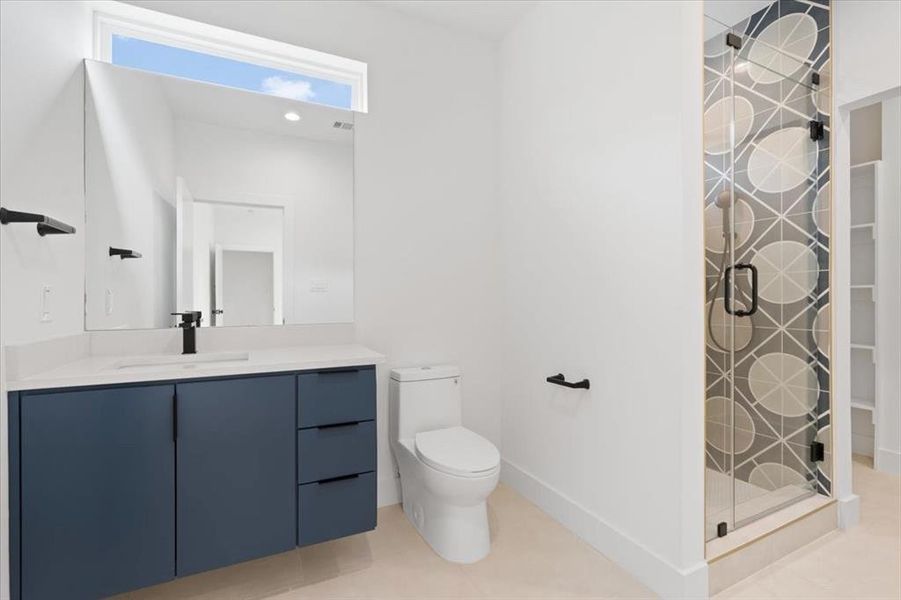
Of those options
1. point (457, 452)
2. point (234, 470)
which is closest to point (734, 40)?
point (457, 452)

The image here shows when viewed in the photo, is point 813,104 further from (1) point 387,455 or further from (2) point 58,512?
(2) point 58,512

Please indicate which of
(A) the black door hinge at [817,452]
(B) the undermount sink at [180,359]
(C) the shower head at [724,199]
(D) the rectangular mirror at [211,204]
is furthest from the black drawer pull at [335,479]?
(A) the black door hinge at [817,452]

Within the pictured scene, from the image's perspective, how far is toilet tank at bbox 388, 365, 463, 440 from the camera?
7.30ft

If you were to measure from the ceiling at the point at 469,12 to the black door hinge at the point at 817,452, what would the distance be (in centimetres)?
267

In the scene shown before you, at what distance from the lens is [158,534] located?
147cm

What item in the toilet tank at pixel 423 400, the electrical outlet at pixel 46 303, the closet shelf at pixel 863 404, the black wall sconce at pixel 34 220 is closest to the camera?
the black wall sconce at pixel 34 220

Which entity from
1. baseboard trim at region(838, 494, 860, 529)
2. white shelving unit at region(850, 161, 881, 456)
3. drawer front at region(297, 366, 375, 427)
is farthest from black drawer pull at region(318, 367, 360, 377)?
white shelving unit at region(850, 161, 881, 456)

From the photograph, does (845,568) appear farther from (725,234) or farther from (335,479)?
(335,479)

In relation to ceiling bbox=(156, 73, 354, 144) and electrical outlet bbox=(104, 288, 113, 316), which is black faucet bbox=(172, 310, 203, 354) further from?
ceiling bbox=(156, 73, 354, 144)

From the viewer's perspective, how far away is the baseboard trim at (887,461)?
2717 mm

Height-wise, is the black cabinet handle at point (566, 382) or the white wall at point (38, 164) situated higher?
the white wall at point (38, 164)

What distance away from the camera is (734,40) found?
1.89 meters

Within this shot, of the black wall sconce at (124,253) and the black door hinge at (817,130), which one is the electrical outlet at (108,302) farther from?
the black door hinge at (817,130)

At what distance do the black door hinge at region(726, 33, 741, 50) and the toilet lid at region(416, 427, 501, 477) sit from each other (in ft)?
6.58
